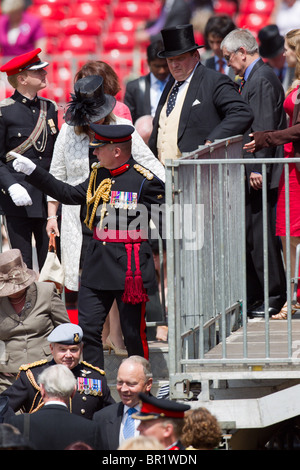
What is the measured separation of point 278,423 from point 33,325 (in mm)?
1748

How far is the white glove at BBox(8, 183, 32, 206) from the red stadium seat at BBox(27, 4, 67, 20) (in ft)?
33.3

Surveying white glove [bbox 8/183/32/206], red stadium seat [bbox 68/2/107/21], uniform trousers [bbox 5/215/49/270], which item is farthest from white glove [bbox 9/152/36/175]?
red stadium seat [bbox 68/2/107/21]

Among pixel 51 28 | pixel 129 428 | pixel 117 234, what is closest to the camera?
pixel 129 428

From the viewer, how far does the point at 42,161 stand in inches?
310

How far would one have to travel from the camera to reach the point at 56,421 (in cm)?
575

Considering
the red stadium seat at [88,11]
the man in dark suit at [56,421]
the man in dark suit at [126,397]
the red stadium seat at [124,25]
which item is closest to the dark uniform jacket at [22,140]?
the man in dark suit at [126,397]

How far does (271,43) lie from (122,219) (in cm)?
379

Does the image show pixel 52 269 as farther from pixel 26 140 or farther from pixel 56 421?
pixel 56 421

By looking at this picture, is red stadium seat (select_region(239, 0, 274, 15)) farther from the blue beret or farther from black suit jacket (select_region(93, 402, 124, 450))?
black suit jacket (select_region(93, 402, 124, 450))

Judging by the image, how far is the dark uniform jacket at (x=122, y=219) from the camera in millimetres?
6871

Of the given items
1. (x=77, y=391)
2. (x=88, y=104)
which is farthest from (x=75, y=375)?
(x=88, y=104)

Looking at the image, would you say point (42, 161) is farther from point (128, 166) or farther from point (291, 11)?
point (291, 11)
